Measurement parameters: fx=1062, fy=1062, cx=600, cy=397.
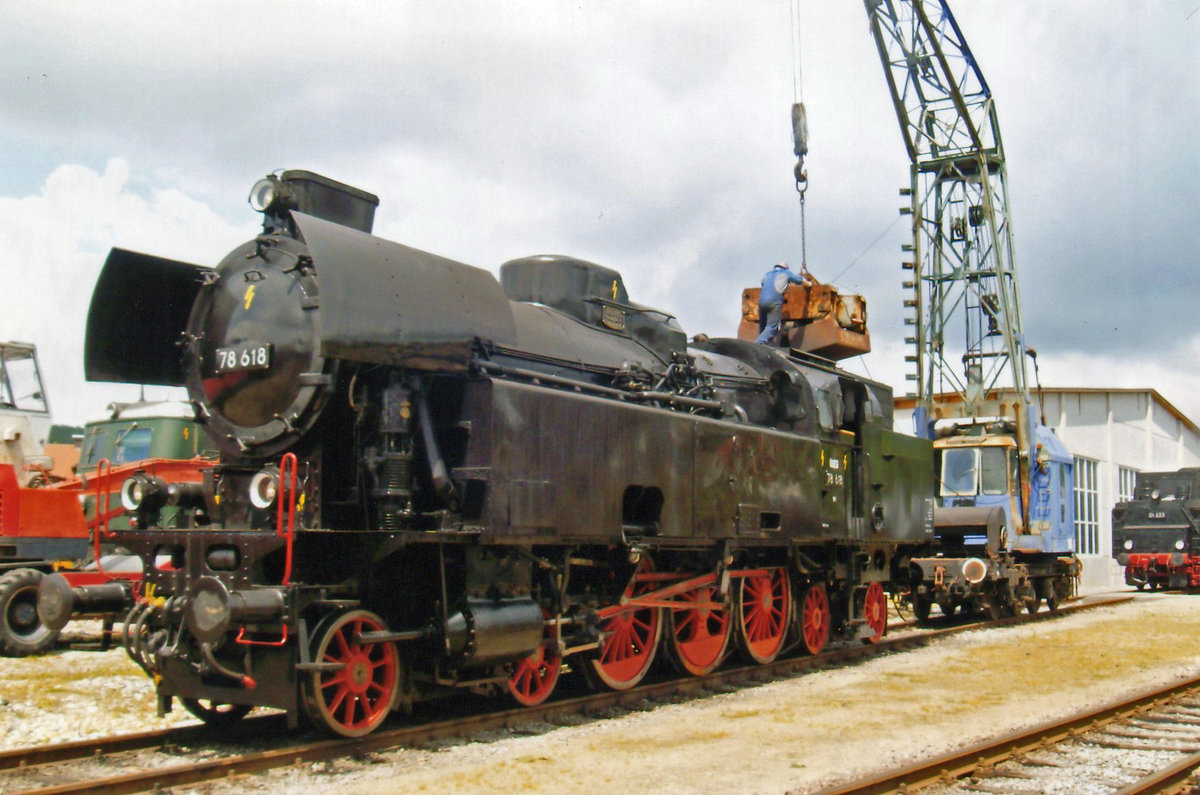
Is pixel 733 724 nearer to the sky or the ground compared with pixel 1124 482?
nearer to the ground

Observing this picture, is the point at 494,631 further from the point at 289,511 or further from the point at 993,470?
the point at 993,470

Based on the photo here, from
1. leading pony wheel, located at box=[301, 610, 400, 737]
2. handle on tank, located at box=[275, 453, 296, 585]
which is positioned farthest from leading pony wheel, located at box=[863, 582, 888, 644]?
handle on tank, located at box=[275, 453, 296, 585]

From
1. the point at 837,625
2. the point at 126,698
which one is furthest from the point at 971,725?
the point at 126,698

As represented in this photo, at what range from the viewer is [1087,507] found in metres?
29.9

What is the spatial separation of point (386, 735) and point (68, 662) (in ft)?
16.4

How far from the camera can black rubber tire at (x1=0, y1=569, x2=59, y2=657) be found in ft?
31.9

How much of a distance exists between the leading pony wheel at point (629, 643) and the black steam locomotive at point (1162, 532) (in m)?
17.9

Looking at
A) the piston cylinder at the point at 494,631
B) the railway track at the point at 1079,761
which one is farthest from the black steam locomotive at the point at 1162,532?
the piston cylinder at the point at 494,631

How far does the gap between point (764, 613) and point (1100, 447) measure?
24.7 metres

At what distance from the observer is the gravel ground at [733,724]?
227 inches

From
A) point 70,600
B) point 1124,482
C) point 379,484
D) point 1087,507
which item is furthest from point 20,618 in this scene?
point 1124,482

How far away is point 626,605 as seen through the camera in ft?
26.8

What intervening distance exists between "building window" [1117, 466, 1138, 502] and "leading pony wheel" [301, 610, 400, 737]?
3031 cm

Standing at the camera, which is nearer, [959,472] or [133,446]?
[133,446]
